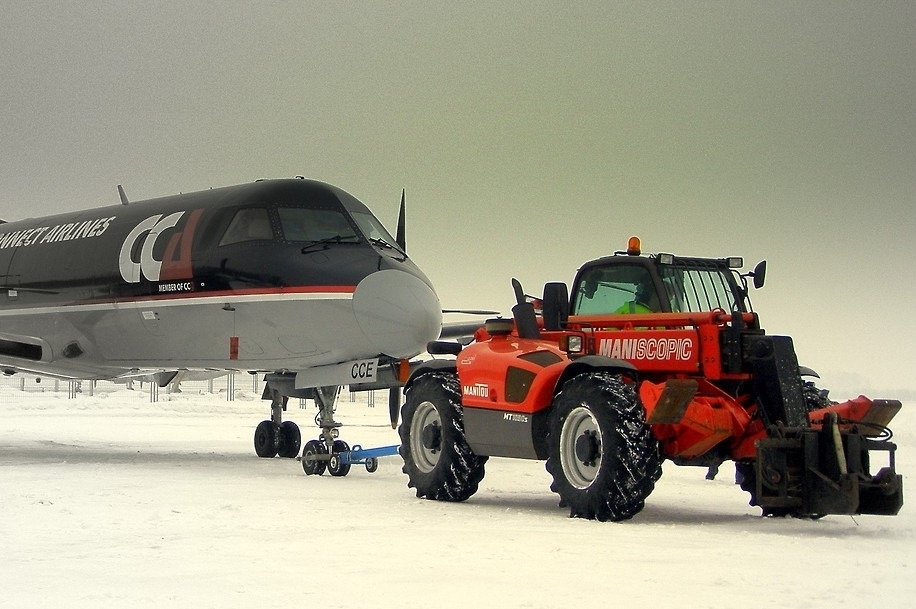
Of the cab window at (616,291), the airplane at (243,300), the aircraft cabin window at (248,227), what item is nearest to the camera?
the cab window at (616,291)

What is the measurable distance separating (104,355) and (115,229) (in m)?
1.91

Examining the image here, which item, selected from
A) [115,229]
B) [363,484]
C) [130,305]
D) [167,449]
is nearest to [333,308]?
[363,484]

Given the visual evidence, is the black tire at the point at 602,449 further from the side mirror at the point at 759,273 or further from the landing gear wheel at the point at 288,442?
the landing gear wheel at the point at 288,442

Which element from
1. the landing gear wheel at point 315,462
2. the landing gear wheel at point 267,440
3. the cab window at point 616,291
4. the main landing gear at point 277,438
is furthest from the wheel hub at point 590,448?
the landing gear wheel at point 267,440

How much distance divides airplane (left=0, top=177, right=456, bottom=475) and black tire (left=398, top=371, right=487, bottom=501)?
9.93 feet

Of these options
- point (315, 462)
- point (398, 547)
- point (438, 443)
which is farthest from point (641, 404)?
point (315, 462)

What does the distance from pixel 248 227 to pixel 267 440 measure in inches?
160

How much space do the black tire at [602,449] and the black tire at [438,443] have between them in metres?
1.54

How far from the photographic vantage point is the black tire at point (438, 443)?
12.3 m

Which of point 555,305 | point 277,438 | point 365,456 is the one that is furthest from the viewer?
point 277,438

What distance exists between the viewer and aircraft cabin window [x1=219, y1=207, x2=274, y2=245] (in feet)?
56.5

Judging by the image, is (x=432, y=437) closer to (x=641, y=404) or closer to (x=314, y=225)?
(x=641, y=404)

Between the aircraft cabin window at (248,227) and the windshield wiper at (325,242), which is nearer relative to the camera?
the windshield wiper at (325,242)

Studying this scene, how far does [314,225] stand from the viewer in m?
17.3
